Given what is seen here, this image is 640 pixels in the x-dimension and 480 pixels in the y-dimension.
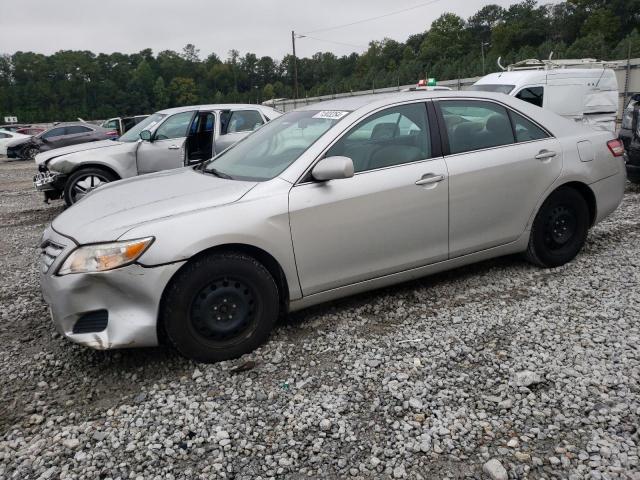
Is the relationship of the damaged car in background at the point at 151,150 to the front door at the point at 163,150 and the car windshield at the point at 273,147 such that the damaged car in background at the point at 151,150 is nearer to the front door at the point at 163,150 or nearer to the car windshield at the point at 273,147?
the front door at the point at 163,150

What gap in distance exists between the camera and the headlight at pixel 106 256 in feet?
10.0

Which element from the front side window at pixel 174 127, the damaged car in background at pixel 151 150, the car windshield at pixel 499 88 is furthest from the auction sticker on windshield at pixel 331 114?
the car windshield at pixel 499 88

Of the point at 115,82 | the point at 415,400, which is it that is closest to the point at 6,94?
the point at 115,82

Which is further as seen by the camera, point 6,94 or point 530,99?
point 6,94

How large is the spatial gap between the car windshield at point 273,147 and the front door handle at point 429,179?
73 centimetres

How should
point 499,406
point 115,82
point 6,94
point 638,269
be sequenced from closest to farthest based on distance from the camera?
point 499,406, point 638,269, point 6,94, point 115,82

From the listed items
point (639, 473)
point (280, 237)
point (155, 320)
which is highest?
point (280, 237)

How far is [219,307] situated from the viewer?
129 inches

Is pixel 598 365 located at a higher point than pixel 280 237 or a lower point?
lower

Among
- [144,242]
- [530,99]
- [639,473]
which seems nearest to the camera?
[639,473]

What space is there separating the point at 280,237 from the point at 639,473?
7.21 ft

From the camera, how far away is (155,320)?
3127 mm

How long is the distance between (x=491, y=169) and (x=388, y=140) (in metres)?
0.87

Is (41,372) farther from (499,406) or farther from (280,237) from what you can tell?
(499,406)
